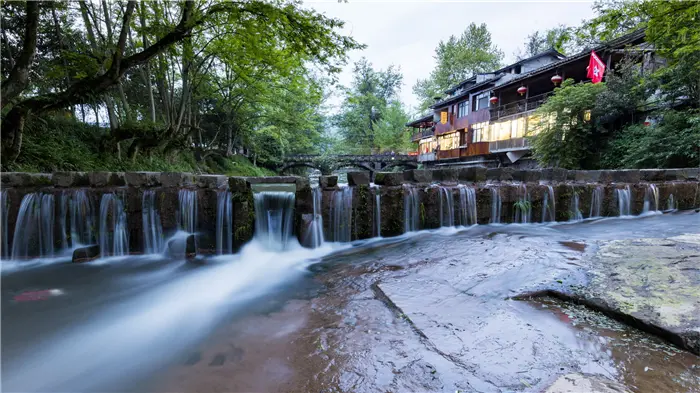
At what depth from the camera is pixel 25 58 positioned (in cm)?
685

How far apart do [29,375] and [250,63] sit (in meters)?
13.0

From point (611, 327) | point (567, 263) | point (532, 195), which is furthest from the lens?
point (532, 195)

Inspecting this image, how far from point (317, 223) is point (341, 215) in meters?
0.61

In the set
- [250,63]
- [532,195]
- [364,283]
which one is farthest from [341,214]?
[250,63]

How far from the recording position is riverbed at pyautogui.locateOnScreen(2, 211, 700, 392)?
2.22 meters

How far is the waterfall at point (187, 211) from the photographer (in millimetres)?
6562

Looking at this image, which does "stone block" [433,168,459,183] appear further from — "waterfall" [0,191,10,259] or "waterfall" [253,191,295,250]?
"waterfall" [0,191,10,259]

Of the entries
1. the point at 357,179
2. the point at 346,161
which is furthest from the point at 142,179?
the point at 346,161

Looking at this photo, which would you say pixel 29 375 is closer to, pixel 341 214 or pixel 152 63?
pixel 341 214

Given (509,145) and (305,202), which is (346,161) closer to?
(509,145)

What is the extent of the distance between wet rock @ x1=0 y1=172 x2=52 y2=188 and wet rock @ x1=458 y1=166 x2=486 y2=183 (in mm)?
10090

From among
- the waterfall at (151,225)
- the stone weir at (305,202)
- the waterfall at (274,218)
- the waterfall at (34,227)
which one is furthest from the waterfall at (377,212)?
the waterfall at (34,227)

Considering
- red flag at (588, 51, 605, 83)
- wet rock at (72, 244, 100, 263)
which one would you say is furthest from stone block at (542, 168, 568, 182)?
red flag at (588, 51, 605, 83)

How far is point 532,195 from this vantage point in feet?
28.5
